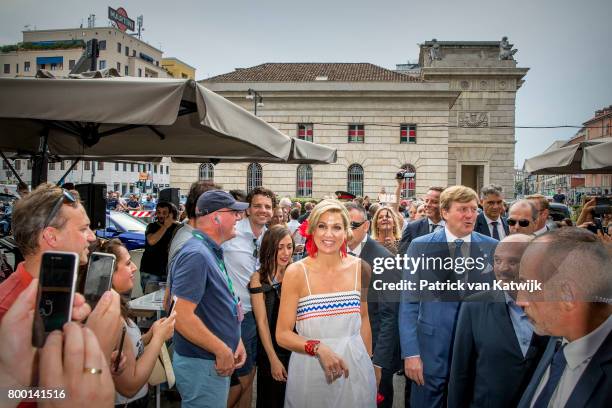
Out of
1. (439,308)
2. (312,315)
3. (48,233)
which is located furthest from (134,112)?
(439,308)

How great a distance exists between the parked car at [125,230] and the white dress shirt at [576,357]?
1216 centimetres

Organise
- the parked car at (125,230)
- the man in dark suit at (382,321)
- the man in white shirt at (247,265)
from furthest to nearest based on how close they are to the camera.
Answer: the parked car at (125,230)
the man in white shirt at (247,265)
the man in dark suit at (382,321)

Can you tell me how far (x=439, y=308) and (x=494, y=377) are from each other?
0.73m

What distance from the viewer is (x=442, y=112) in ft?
119

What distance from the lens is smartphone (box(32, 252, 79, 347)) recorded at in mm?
1276

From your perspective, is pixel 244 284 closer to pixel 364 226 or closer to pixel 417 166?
pixel 364 226

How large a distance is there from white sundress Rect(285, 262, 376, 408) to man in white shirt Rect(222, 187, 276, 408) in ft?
3.36

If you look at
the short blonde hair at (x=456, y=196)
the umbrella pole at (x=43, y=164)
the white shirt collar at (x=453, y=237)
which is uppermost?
the umbrella pole at (x=43, y=164)

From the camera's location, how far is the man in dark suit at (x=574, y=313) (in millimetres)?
1539

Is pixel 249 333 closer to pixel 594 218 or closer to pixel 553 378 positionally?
pixel 553 378

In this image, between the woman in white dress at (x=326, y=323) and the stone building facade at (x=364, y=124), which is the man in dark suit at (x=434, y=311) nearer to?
the woman in white dress at (x=326, y=323)

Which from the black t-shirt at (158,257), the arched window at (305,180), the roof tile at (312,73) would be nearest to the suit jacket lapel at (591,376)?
the black t-shirt at (158,257)

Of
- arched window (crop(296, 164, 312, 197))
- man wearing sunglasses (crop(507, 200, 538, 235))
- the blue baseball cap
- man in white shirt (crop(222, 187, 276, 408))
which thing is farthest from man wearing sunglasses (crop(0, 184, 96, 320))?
arched window (crop(296, 164, 312, 197))

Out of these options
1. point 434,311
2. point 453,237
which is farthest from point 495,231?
point 434,311
